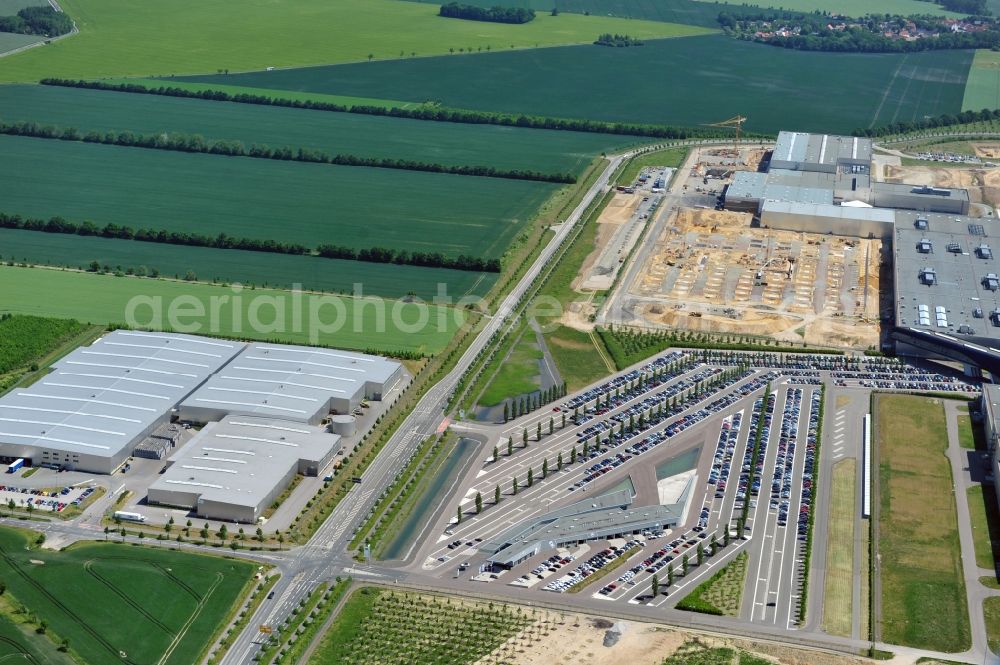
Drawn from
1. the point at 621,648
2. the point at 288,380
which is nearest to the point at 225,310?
the point at 288,380

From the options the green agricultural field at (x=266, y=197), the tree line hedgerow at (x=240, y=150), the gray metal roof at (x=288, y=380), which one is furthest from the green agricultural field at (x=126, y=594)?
the tree line hedgerow at (x=240, y=150)

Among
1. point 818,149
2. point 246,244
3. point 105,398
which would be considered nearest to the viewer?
point 105,398

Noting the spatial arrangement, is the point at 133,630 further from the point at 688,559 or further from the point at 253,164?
the point at 253,164

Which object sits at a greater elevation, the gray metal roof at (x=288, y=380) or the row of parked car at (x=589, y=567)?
the gray metal roof at (x=288, y=380)

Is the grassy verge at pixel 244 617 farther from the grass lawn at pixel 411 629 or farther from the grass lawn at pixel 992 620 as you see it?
the grass lawn at pixel 992 620

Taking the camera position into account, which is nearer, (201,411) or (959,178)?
(201,411)

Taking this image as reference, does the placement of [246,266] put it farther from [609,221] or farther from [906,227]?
[906,227]
